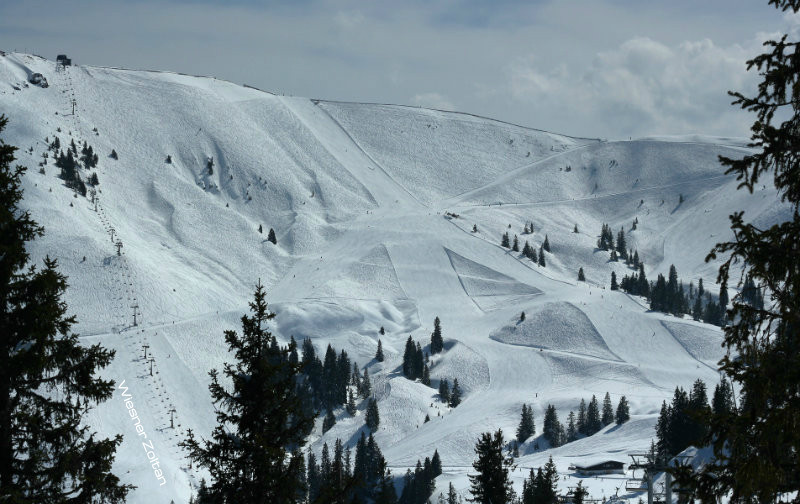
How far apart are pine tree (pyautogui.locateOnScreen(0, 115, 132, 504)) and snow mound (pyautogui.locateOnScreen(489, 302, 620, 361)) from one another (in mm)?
168524

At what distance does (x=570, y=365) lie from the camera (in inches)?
6757

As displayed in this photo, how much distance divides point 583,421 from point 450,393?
94.3ft

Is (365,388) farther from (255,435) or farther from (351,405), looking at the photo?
(255,435)

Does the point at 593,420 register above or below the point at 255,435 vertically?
below

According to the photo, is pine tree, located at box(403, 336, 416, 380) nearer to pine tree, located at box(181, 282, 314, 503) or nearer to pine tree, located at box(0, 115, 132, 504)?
pine tree, located at box(181, 282, 314, 503)

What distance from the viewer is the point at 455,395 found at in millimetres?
156125

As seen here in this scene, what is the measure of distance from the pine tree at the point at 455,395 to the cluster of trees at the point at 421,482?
1411 inches

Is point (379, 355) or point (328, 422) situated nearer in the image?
point (328, 422)

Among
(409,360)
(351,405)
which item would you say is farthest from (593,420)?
(351,405)

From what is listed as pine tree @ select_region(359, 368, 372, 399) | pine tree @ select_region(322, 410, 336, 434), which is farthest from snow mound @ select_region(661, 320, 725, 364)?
pine tree @ select_region(322, 410, 336, 434)

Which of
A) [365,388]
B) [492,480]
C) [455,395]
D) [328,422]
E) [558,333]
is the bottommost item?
[328,422]

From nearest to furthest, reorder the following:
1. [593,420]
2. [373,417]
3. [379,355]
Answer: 1. [593,420]
2. [373,417]
3. [379,355]

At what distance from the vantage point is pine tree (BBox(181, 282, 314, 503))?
14.7 meters

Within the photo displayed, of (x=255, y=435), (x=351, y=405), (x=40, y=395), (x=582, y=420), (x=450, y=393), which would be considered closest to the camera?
(x=40, y=395)
